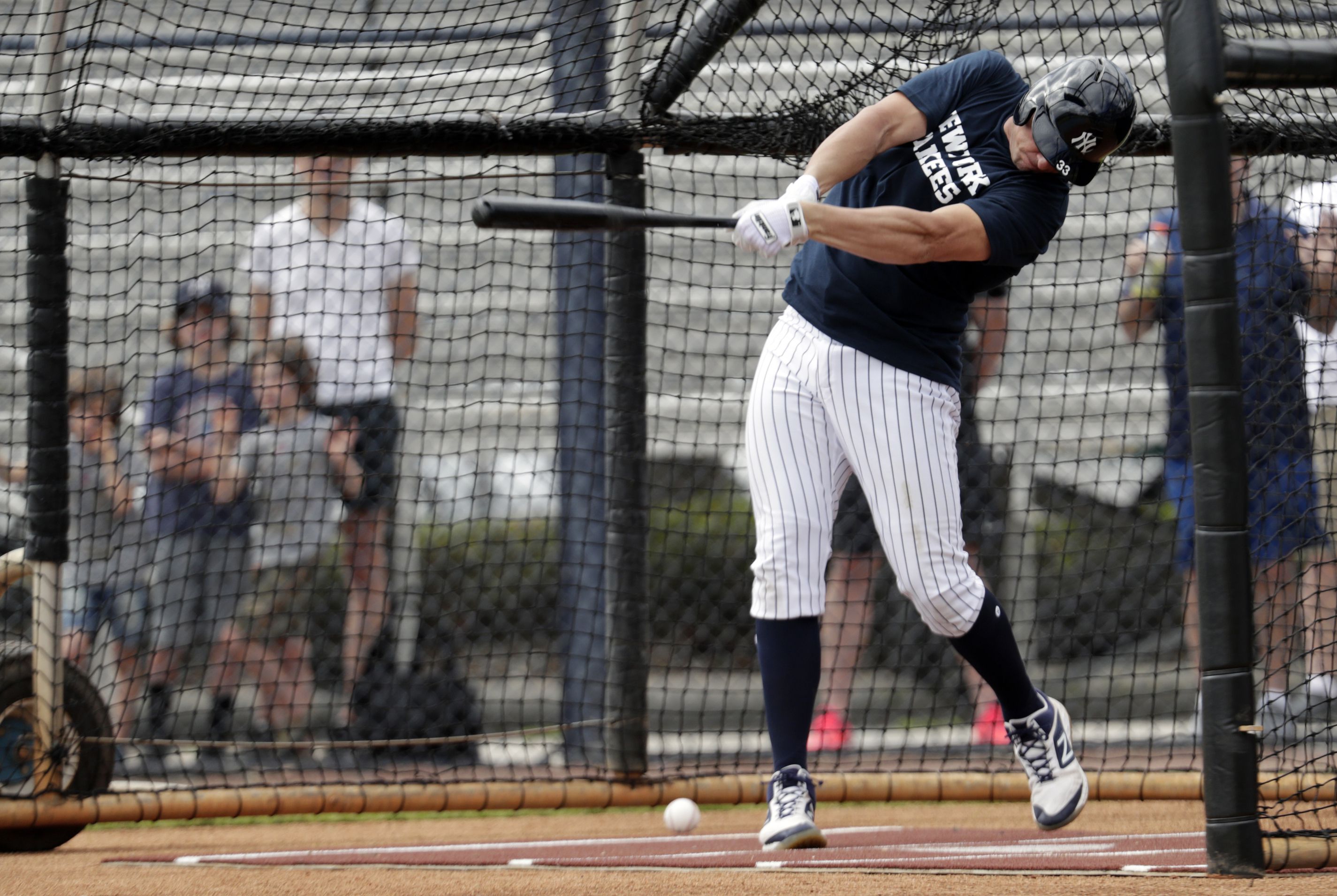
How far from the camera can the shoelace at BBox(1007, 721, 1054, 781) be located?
332 centimetres

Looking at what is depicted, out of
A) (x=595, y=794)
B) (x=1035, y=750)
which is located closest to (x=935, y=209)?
(x=1035, y=750)

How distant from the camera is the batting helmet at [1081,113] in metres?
2.88

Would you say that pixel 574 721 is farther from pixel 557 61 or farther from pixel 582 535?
pixel 557 61

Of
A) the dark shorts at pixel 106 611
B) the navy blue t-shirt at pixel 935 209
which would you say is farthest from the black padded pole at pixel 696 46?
the dark shorts at pixel 106 611

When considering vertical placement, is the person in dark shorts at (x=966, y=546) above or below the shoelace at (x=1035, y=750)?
above

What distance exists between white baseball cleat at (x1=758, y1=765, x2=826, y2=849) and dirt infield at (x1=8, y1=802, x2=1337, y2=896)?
5 centimetres

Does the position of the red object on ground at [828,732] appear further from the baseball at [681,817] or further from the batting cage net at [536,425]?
the baseball at [681,817]

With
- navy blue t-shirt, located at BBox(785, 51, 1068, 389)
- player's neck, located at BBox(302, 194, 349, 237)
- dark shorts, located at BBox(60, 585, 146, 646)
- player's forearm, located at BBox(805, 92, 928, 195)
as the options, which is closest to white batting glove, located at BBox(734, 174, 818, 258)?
player's forearm, located at BBox(805, 92, 928, 195)

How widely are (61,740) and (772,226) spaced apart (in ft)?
8.35

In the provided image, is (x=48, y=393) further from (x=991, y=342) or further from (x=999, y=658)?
(x=991, y=342)

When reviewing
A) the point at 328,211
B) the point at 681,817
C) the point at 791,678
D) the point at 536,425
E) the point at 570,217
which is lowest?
the point at 681,817

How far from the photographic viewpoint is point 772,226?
271cm

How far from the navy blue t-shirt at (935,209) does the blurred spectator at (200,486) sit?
2719 millimetres

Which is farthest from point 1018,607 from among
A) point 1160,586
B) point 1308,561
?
point 1308,561
